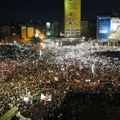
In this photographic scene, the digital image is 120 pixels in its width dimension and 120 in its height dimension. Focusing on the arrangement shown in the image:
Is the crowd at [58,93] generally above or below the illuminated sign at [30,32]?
A: above

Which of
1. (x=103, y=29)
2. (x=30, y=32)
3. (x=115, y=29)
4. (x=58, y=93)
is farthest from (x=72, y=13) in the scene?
(x=58, y=93)

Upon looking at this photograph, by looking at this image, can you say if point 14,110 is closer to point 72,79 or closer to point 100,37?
point 72,79

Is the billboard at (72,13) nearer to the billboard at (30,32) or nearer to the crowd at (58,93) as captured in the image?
the billboard at (30,32)

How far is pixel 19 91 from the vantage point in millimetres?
23297

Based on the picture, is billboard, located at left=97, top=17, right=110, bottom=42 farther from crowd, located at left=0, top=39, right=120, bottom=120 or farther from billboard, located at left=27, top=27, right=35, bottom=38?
crowd, located at left=0, top=39, right=120, bottom=120

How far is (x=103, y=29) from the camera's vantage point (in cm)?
10519

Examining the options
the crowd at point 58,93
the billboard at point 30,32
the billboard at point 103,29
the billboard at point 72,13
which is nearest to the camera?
the crowd at point 58,93

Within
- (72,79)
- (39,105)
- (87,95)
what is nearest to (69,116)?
(39,105)

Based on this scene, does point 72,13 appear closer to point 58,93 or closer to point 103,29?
point 103,29

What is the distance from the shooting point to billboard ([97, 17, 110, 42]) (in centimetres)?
10253

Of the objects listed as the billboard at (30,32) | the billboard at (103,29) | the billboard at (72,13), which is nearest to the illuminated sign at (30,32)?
the billboard at (30,32)

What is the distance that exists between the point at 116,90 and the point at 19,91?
6.83m

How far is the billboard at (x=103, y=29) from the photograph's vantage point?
4036 inches

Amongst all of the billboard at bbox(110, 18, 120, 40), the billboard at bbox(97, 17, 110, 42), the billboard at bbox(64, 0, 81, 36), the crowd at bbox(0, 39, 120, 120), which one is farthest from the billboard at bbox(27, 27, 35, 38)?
the crowd at bbox(0, 39, 120, 120)
